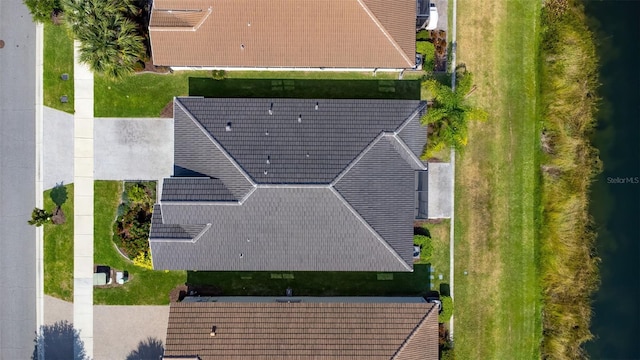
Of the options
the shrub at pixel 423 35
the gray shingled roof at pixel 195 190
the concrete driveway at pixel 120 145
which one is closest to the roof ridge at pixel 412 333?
the gray shingled roof at pixel 195 190

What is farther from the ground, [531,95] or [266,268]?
[531,95]

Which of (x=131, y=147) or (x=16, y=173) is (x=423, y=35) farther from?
(x=16, y=173)

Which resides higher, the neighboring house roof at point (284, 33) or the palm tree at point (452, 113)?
the neighboring house roof at point (284, 33)

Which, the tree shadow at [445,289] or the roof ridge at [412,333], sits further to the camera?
the tree shadow at [445,289]

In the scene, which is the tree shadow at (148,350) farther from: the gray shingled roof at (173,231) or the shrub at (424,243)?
the shrub at (424,243)

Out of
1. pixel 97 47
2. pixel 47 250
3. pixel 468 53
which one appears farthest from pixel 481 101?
pixel 47 250

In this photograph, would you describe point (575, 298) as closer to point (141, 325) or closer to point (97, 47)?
point (141, 325)

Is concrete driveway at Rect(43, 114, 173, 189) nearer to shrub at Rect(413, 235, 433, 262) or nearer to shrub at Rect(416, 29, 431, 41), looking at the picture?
shrub at Rect(413, 235, 433, 262)
